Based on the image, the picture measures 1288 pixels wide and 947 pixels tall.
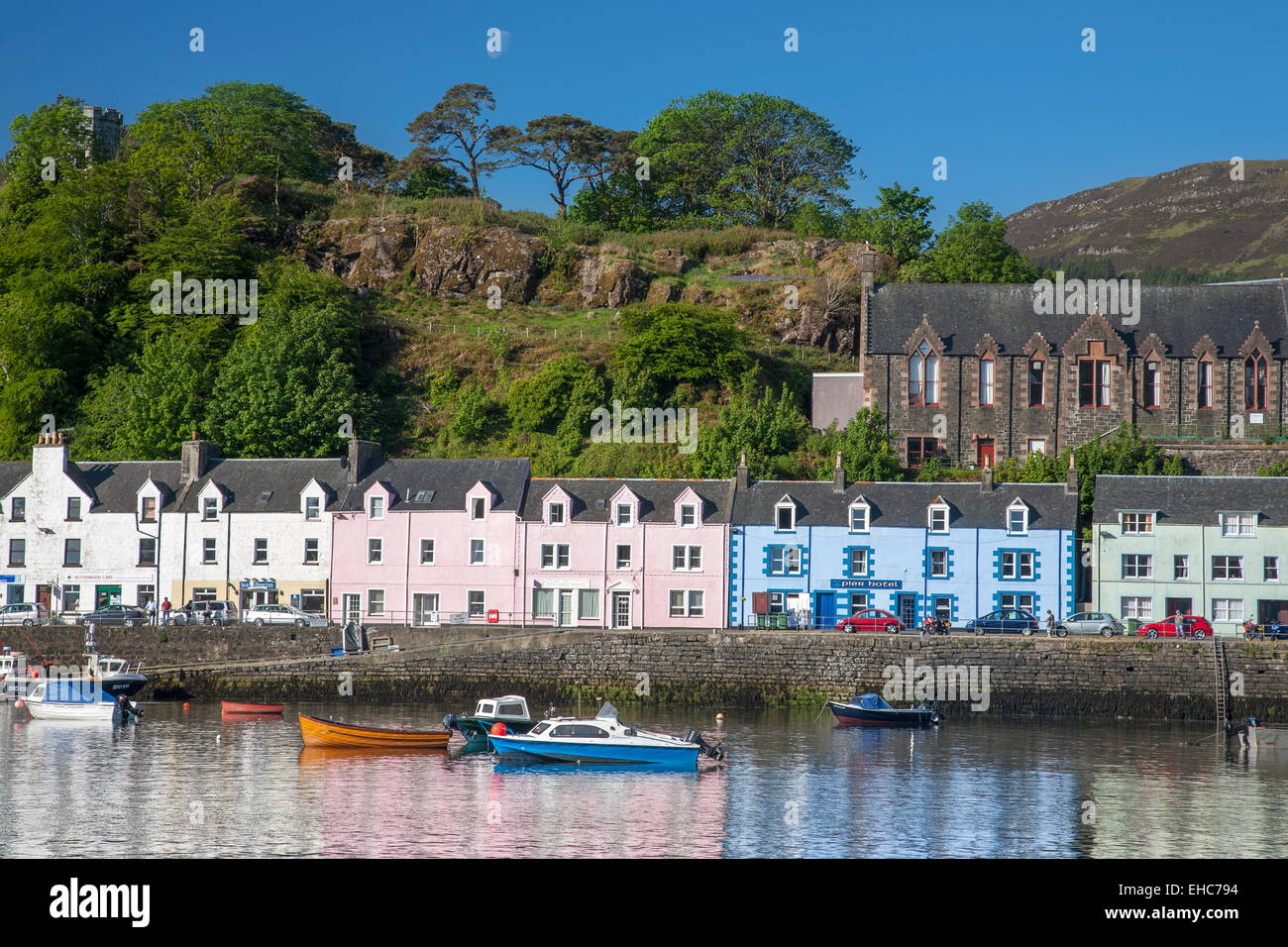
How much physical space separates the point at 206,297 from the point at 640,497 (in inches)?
1581

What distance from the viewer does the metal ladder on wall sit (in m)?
51.6

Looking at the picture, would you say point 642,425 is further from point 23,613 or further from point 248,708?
point 23,613

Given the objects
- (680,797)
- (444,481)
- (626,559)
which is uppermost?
(444,481)

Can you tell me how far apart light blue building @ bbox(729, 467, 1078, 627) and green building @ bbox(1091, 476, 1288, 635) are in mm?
1846

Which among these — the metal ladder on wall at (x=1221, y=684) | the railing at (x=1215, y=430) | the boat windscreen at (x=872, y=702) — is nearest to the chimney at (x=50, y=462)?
the boat windscreen at (x=872, y=702)

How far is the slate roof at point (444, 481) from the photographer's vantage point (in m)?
65.1

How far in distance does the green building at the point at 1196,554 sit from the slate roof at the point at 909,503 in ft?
6.93

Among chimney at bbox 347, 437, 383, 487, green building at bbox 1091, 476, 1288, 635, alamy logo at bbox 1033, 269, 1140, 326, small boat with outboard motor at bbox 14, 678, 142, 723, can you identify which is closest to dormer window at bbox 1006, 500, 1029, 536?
green building at bbox 1091, 476, 1288, 635

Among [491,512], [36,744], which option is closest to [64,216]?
[491,512]

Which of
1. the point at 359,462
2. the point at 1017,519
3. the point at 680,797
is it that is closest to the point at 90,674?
the point at 359,462

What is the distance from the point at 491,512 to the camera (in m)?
64.4

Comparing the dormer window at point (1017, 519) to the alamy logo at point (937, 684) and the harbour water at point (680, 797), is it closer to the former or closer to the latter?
the alamy logo at point (937, 684)

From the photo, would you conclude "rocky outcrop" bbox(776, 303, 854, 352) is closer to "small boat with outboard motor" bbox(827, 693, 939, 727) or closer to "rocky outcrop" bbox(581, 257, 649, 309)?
"rocky outcrop" bbox(581, 257, 649, 309)

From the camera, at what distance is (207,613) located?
62531 mm
